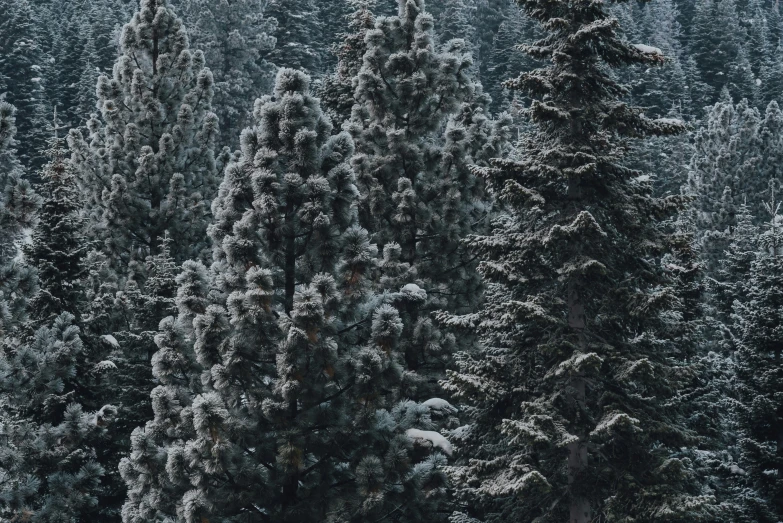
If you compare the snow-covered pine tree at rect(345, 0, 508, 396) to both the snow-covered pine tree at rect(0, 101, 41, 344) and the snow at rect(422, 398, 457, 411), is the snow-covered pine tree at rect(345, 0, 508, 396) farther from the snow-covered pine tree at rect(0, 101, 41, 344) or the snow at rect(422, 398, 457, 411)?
the snow-covered pine tree at rect(0, 101, 41, 344)

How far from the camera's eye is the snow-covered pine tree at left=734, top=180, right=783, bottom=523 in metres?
16.1

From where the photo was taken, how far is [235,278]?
40.0 ft

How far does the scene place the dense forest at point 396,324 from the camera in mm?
11961

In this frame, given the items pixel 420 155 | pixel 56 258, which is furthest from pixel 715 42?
pixel 56 258

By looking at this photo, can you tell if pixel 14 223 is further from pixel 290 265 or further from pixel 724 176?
pixel 724 176

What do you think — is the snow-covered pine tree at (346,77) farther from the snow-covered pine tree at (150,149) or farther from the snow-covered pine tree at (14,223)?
the snow-covered pine tree at (14,223)

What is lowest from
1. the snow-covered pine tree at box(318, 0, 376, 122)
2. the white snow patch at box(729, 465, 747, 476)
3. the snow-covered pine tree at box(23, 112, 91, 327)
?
the white snow patch at box(729, 465, 747, 476)

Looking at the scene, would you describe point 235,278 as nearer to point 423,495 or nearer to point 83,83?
point 423,495

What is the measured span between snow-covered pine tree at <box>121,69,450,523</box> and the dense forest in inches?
1.6

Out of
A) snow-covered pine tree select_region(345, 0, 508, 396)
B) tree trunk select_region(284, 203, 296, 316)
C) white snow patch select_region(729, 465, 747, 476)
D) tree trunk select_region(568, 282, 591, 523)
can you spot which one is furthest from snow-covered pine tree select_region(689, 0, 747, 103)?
tree trunk select_region(284, 203, 296, 316)

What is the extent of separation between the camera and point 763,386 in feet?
54.1

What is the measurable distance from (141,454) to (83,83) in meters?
54.7

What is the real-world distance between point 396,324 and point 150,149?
35.4 ft

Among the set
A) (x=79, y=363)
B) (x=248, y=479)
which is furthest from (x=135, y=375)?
(x=248, y=479)
